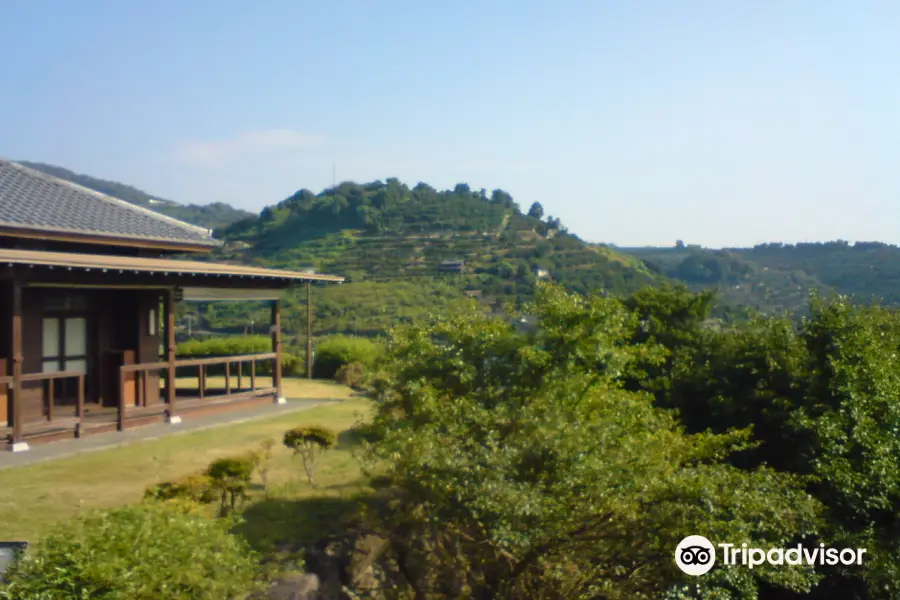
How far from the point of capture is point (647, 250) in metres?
68.2

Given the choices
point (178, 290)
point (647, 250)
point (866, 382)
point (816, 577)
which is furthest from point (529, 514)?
point (647, 250)

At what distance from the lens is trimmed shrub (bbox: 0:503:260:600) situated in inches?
193

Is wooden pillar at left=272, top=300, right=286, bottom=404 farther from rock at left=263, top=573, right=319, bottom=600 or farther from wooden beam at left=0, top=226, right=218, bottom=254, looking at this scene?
rock at left=263, top=573, right=319, bottom=600

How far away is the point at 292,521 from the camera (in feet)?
29.7

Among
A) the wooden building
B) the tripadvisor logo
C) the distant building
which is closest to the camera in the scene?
the tripadvisor logo

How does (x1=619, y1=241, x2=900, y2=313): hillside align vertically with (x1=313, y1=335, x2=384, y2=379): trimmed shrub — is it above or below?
above

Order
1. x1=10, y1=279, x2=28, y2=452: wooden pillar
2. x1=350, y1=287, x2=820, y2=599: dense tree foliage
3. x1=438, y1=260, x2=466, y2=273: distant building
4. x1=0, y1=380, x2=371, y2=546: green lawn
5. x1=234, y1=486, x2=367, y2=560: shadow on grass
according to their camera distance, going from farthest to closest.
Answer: x1=438, y1=260, x2=466, y2=273: distant building, x1=10, y1=279, x2=28, y2=452: wooden pillar, x1=0, y1=380, x2=371, y2=546: green lawn, x1=234, y1=486, x2=367, y2=560: shadow on grass, x1=350, y1=287, x2=820, y2=599: dense tree foliage

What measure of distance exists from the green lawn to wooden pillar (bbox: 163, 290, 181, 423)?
3.08 feet

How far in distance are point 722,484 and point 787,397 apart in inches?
136

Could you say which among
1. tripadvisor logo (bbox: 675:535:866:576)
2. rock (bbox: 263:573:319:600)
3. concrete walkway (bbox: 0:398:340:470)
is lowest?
concrete walkway (bbox: 0:398:340:470)

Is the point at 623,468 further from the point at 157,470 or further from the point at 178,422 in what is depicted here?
the point at 178,422

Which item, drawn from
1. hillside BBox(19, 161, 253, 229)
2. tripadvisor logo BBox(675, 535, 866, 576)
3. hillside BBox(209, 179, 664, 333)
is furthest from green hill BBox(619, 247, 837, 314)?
hillside BBox(19, 161, 253, 229)

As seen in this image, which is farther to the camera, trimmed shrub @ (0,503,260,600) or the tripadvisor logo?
the tripadvisor logo

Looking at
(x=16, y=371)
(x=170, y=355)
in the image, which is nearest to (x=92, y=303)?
(x=170, y=355)
